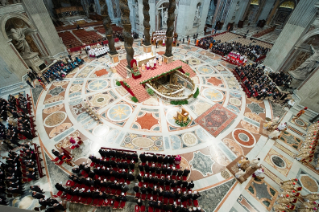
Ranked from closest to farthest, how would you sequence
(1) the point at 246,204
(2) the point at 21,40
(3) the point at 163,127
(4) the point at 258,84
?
(1) the point at 246,204
(3) the point at 163,127
(2) the point at 21,40
(4) the point at 258,84

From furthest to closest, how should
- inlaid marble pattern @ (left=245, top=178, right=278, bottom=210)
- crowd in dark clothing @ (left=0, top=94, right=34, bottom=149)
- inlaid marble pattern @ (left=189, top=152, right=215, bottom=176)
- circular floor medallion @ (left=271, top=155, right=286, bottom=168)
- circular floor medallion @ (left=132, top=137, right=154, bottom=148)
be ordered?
circular floor medallion @ (left=132, top=137, right=154, bottom=148) < crowd in dark clothing @ (left=0, top=94, right=34, bottom=149) < circular floor medallion @ (left=271, top=155, right=286, bottom=168) < inlaid marble pattern @ (left=189, top=152, right=215, bottom=176) < inlaid marble pattern @ (left=245, top=178, right=278, bottom=210)

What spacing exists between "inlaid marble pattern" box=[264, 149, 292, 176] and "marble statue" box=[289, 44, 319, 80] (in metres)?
9.89

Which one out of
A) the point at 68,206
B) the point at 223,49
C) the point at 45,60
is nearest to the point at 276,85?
the point at 223,49

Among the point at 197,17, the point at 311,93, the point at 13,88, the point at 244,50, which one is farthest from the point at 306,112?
the point at 13,88

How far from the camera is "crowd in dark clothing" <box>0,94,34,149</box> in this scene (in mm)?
9602

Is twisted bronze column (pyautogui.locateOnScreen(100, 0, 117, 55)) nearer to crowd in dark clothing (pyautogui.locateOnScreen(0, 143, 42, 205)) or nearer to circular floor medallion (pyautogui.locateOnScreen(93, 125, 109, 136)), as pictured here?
circular floor medallion (pyautogui.locateOnScreen(93, 125, 109, 136))

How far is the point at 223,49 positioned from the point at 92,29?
28.7 m

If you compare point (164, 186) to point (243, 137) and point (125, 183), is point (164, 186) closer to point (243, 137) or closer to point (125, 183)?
point (125, 183)

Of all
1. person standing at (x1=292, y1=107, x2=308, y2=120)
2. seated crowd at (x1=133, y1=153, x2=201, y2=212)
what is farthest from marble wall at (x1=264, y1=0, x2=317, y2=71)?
seated crowd at (x1=133, y1=153, x2=201, y2=212)

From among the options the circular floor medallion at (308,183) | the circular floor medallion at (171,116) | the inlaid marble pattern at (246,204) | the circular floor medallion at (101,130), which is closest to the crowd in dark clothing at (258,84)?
the circular floor medallion at (308,183)

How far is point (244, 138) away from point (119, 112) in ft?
35.1

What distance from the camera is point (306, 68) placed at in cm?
1354

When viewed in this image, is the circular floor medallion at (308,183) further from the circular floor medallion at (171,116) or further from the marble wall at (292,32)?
the marble wall at (292,32)

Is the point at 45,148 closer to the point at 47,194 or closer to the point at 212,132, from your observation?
the point at 47,194
